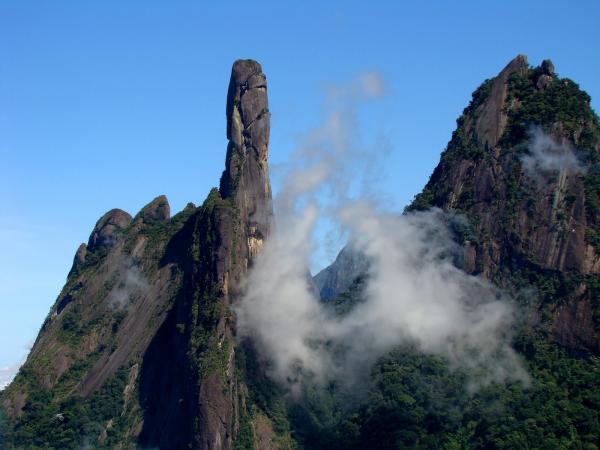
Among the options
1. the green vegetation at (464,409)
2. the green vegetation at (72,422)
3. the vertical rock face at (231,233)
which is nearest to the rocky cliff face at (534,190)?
the green vegetation at (464,409)

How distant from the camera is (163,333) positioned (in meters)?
126

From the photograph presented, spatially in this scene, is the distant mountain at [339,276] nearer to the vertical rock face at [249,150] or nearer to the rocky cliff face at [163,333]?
the rocky cliff face at [163,333]

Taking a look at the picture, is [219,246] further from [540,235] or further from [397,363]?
[540,235]

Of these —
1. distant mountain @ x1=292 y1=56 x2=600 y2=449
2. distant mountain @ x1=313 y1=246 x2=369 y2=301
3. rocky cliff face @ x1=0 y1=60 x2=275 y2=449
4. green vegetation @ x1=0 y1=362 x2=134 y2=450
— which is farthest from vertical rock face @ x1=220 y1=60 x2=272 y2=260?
distant mountain @ x1=313 y1=246 x2=369 y2=301

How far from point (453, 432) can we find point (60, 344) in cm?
5691

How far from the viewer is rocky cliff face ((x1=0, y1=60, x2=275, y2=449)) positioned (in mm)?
111750

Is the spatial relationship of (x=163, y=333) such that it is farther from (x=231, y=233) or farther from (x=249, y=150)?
(x=249, y=150)

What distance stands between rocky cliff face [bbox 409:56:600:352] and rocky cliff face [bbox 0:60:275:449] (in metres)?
19.1

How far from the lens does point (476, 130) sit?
121 m

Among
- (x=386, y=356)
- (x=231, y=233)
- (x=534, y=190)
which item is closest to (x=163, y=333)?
(x=231, y=233)

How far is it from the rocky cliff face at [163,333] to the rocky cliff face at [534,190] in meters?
19.1

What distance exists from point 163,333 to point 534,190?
41.5 m

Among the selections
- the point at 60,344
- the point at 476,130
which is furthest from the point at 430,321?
the point at 60,344

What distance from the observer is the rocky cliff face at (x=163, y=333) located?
367 ft
